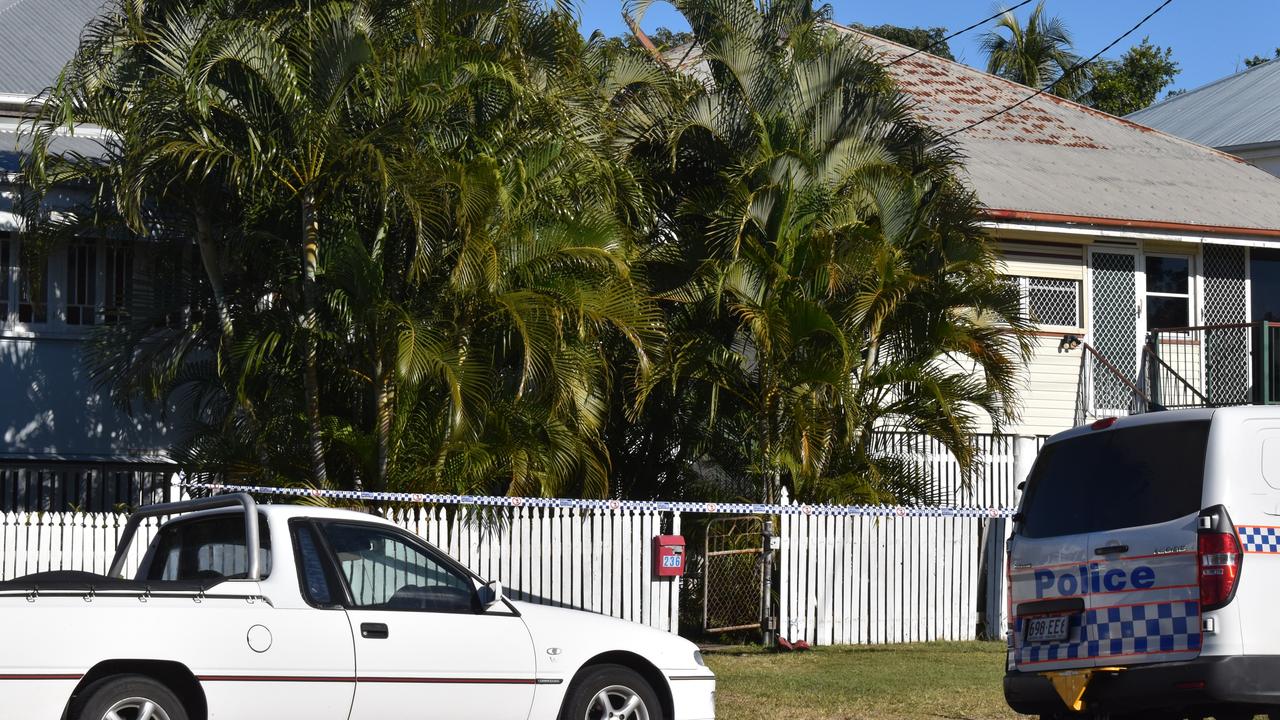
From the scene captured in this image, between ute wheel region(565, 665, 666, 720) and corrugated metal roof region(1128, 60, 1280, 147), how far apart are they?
70.8ft

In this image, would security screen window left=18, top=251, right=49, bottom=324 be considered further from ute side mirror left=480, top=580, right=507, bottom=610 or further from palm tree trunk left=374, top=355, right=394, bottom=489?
ute side mirror left=480, top=580, right=507, bottom=610

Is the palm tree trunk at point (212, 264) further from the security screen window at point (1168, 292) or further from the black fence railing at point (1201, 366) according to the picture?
the security screen window at point (1168, 292)

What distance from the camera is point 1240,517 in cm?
778

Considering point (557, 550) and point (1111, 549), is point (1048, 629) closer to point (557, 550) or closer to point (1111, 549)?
point (1111, 549)

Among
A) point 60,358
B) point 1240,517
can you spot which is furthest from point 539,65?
point 1240,517

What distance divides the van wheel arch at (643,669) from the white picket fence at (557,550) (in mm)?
5251

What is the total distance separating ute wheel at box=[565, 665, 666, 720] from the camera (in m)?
8.43

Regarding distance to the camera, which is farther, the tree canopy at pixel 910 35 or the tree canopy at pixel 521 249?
the tree canopy at pixel 910 35

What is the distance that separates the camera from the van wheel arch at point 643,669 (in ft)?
28.1

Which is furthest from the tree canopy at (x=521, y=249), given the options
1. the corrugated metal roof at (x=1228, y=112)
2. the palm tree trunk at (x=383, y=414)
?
the corrugated metal roof at (x=1228, y=112)

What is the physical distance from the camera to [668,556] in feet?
46.6

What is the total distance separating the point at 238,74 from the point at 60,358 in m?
4.99

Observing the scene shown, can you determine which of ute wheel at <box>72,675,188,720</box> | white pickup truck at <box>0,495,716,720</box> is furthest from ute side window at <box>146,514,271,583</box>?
ute wheel at <box>72,675,188,720</box>

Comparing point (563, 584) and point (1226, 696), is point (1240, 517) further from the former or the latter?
point (563, 584)
